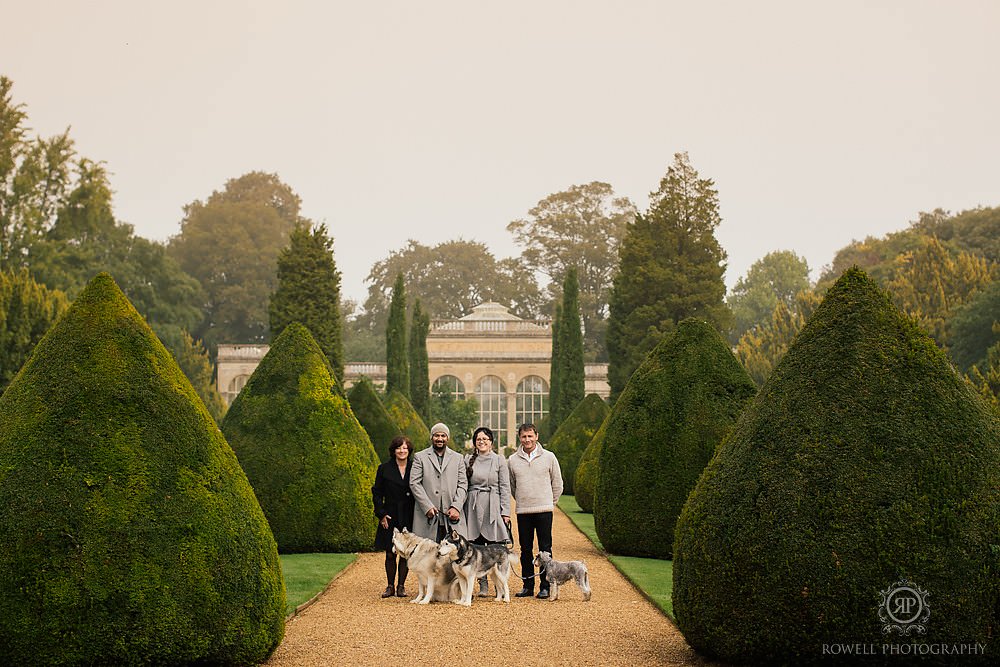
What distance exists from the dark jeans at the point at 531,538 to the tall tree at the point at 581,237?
51990mm

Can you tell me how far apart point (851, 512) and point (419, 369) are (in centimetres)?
4051

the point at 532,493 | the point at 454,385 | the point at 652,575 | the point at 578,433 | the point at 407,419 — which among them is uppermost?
the point at 454,385

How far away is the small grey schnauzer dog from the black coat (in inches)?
49.8

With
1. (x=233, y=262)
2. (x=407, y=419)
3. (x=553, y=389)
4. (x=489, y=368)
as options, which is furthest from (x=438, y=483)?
(x=233, y=262)

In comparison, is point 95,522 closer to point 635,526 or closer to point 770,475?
point 770,475

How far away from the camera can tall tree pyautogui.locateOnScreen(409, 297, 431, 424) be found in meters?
46.2

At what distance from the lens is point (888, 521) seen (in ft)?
22.0

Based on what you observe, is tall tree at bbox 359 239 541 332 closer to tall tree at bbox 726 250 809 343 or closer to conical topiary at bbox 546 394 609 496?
tall tree at bbox 726 250 809 343

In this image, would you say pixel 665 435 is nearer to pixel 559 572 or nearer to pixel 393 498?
pixel 559 572

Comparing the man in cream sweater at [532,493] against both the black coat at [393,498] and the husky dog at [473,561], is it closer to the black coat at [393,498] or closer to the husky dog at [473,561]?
the husky dog at [473,561]

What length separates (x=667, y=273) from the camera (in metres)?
39.9

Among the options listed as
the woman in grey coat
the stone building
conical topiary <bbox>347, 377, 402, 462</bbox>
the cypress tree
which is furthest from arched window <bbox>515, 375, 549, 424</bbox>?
the woman in grey coat

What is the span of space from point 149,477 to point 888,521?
163 inches

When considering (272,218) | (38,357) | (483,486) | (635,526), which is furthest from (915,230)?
(38,357)
